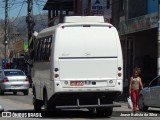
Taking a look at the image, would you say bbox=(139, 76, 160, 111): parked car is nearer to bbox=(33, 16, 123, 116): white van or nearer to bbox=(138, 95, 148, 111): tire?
bbox=(138, 95, 148, 111): tire

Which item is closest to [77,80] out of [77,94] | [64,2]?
[77,94]

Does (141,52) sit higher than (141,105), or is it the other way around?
(141,52)

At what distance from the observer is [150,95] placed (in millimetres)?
23500

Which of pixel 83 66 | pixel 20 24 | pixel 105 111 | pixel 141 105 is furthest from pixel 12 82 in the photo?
pixel 20 24

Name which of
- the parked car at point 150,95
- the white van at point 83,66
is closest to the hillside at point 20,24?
the parked car at point 150,95

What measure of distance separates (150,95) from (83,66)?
589 centimetres

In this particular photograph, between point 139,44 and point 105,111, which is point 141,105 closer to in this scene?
point 105,111

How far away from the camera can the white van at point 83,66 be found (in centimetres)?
1833

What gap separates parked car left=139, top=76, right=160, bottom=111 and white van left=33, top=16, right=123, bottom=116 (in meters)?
4.35

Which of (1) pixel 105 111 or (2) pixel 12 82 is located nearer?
(1) pixel 105 111

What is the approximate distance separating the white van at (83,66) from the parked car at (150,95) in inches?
171

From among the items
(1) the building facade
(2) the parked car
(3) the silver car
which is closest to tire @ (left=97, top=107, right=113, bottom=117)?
(2) the parked car

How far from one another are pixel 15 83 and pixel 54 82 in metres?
18.5

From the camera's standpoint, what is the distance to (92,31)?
1881 cm
